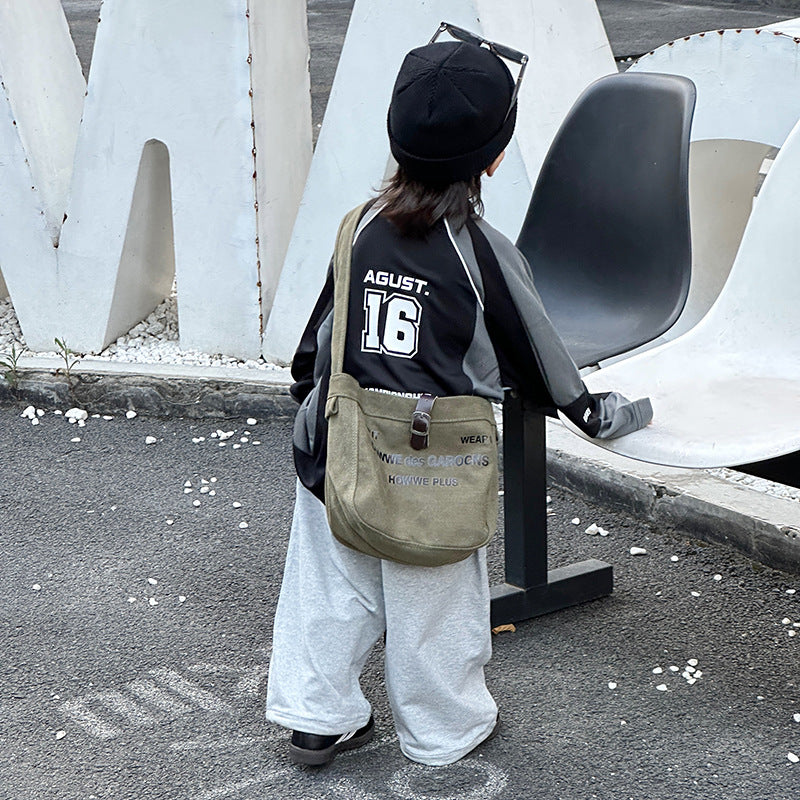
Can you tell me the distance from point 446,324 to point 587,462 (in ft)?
5.15

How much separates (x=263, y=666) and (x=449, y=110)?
4.75ft

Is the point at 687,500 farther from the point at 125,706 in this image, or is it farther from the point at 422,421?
the point at 125,706

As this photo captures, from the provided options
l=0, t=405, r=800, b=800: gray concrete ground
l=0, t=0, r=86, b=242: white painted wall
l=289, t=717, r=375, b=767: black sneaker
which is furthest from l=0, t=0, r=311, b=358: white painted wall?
l=289, t=717, r=375, b=767: black sneaker

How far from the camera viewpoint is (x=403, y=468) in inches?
93.6

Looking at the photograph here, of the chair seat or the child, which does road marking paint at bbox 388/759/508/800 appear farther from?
the chair seat

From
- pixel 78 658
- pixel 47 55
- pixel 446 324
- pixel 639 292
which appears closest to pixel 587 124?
pixel 639 292

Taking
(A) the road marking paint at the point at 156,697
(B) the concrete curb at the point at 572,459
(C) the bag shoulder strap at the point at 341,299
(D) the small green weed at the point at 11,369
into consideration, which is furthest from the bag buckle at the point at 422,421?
(D) the small green weed at the point at 11,369

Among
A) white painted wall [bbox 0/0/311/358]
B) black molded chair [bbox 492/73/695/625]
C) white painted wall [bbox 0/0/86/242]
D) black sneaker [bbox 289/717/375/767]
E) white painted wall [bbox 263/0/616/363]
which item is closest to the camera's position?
black sneaker [bbox 289/717/375/767]

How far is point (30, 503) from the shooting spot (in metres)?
3.97

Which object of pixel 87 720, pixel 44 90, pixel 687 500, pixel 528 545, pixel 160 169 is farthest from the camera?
pixel 44 90

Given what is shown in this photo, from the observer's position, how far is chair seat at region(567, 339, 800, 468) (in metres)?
2.54

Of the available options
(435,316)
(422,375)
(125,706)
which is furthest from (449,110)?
(125,706)

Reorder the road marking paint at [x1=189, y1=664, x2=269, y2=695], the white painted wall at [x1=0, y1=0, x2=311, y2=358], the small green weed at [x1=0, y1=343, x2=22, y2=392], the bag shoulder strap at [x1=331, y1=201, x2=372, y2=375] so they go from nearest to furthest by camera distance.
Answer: the bag shoulder strap at [x1=331, y1=201, x2=372, y2=375] < the road marking paint at [x1=189, y1=664, x2=269, y2=695] < the white painted wall at [x1=0, y1=0, x2=311, y2=358] < the small green weed at [x1=0, y1=343, x2=22, y2=392]

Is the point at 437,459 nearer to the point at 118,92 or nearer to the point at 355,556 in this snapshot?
the point at 355,556
